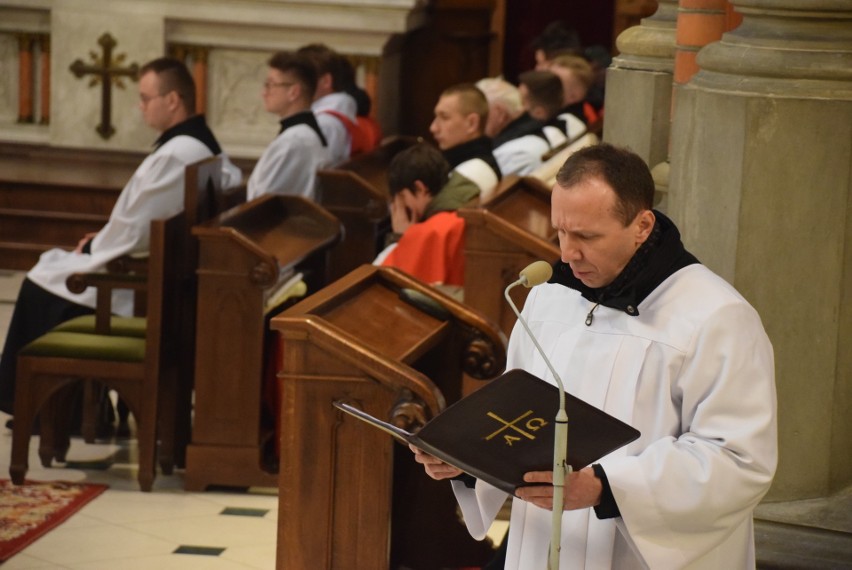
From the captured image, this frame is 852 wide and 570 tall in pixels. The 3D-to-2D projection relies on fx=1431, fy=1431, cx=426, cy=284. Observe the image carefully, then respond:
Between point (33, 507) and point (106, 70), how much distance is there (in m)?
6.61

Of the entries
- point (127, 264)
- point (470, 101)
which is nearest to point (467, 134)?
point (470, 101)

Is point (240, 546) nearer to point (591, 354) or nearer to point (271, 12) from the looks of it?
point (591, 354)

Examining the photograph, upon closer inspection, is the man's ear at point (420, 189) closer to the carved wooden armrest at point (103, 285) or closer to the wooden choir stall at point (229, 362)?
the wooden choir stall at point (229, 362)

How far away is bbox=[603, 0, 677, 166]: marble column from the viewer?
19.3 feet

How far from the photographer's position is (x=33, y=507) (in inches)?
233

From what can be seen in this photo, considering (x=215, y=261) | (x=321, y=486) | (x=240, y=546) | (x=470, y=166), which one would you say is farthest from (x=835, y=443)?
(x=470, y=166)

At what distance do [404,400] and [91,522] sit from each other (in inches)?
89.4

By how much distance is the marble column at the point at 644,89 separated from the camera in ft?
19.3

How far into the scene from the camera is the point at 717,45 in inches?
143

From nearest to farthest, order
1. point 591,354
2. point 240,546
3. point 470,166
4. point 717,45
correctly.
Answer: point 591,354 < point 717,45 < point 240,546 < point 470,166

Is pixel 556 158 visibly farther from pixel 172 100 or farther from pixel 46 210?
pixel 46 210

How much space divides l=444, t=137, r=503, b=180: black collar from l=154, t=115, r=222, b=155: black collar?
120cm

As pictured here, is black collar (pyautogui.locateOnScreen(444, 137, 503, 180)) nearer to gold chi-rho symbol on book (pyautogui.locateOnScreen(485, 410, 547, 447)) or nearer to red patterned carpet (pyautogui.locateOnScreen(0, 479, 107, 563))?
red patterned carpet (pyautogui.locateOnScreen(0, 479, 107, 563))

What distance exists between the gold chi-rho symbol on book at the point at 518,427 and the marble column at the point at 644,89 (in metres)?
3.38
